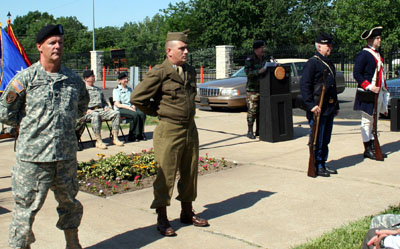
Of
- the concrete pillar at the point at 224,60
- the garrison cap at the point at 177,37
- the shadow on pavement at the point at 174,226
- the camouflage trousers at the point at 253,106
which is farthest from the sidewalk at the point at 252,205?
the concrete pillar at the point at 224,60

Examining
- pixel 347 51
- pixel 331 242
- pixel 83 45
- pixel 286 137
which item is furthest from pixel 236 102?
pixel 83 45

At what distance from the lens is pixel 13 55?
356 inches

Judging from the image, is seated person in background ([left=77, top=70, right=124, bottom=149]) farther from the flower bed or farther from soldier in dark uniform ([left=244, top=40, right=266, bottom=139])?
soldier in dark uniform ([left=244, top=40, right=266, bottom=139])

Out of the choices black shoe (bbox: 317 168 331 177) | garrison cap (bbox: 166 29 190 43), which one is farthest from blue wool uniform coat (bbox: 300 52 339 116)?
garrison cap (bbox: 166 29 190 43)

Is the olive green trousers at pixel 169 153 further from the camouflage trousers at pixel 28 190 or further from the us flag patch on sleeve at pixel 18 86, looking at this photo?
the us flag patch on sleeve at pixel 18 86

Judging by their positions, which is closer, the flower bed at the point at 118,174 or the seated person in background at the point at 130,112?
the flower bed at the point at 118,174

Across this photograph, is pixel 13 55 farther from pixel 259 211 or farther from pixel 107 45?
pixel 107 45

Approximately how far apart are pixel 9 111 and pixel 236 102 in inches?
446

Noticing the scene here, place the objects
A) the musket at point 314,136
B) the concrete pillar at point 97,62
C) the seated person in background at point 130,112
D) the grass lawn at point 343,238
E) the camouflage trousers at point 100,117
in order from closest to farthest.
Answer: the grass lawn at point 343,238 < the musket at point 314,136 < the camouflage trousers at point 100,117 < the seated person in background at point 130,112 < the concrete pillar at point 97,62

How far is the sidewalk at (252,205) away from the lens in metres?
4.88

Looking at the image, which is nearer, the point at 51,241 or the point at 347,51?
the point at 51,241

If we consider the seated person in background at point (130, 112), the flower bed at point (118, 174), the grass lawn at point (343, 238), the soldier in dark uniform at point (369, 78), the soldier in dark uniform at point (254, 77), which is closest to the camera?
the grass lawn at point (343, 238)

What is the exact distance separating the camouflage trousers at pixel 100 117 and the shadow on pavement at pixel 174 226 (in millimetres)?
4158

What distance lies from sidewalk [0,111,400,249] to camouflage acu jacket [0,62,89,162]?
114 centimetres
